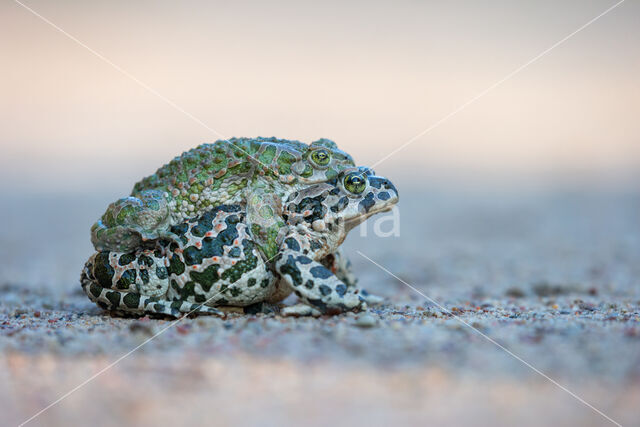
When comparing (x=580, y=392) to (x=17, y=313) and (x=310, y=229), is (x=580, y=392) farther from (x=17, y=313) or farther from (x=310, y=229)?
(x=17, y=313)

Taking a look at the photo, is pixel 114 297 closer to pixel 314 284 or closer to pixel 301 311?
pixel 301 311

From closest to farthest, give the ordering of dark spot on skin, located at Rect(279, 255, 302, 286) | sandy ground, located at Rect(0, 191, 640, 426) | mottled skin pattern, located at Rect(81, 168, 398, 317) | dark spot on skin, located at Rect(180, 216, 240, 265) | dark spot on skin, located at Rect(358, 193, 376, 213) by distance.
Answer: sandy ground, located at Rect(0, 191, 640, 426), dark spot on skin, located at Rect(279, 255, 302, 286), mottled skin pattern, located at Rect(81, 168, 398, 317), dark spot on skin, located at Rect(180, 216, 240, 265), dark spot on skin, located at Rect(358, 193, 376, 213)

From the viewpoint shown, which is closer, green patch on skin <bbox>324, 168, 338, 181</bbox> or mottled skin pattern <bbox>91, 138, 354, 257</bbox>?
mottled skin pattern <bbox>91, 138, 354, 257</bbox>

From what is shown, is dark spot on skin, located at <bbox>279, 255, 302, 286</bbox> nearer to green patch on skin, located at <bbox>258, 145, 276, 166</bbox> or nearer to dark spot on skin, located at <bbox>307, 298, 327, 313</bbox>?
dark spot on skin, located at <bbox>307, 298, 327, 313</bbox>

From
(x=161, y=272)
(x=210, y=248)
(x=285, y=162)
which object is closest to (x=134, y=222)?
(x=161, y=272)

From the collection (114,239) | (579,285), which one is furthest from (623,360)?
→ (579,285)

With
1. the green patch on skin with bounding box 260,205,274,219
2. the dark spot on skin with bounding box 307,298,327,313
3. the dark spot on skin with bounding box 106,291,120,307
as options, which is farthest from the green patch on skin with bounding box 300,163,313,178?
the dark spot on skin with bounding box 106,291,120,307

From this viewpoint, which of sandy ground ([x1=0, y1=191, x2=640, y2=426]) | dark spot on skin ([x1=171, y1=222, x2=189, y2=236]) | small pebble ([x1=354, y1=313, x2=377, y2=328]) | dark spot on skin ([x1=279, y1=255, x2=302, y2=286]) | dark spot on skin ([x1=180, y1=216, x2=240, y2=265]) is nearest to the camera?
sandy ground ([x1=0, y1=191, x2=640, y2=426])

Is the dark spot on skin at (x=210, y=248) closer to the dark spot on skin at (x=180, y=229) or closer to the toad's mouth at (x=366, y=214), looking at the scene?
the dark spot on skin at (x=180, y=229)
